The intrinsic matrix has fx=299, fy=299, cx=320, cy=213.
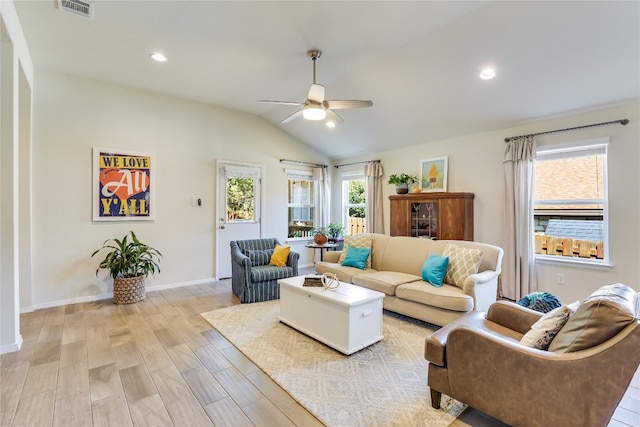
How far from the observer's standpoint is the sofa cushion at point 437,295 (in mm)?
2885

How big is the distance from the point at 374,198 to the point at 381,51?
115 inches

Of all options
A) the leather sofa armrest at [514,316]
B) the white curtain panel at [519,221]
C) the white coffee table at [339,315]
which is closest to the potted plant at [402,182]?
the white curtain panel at [519,221]

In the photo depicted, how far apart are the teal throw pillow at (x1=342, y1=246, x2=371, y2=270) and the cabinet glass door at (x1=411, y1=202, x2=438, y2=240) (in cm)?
115

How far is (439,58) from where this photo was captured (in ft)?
11.1

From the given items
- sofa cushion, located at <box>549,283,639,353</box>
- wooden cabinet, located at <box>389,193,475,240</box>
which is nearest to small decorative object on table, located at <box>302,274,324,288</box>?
sofa cushion, located at <box>549,283,639,353</box>

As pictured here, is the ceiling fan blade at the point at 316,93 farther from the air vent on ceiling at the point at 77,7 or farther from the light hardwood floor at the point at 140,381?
the light hardwood floor at the point at 140,381

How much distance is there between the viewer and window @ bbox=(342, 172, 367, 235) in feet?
21.2

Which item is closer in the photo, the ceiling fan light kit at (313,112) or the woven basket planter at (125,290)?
the ceiling fan light kit at (313,112)

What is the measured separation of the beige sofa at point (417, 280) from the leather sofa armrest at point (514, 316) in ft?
1.83

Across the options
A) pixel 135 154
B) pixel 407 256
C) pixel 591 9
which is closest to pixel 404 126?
pixel 407 256

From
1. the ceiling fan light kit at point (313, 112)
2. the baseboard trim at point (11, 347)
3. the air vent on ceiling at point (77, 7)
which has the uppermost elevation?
the air vent on ceiling at point (77, 7)

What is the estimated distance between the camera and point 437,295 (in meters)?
3.03

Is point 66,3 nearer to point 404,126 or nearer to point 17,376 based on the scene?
point 17,376

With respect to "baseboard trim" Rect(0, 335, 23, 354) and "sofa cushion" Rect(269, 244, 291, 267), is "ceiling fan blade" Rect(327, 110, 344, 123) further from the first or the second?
"baseboard trim" Rect(0, 335, 23, 354)
